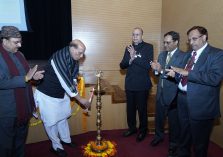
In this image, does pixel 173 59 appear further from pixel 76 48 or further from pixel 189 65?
pixel 76 48

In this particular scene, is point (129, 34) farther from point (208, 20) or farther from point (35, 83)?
point (35, 83)

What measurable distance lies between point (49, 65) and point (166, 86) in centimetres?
140

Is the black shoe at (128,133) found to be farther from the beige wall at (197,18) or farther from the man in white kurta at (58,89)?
Result: the beige wall at (197,18)

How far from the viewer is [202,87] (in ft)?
7.74

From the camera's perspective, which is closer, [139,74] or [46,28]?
[139,74]

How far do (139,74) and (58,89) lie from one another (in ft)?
3.67

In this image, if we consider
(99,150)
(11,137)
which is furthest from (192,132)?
(11,137)

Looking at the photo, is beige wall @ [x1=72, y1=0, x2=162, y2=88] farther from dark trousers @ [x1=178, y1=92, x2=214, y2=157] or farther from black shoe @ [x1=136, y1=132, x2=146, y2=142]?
dark trousers @ [x1=178, y1=92, x2=214, y2=157]

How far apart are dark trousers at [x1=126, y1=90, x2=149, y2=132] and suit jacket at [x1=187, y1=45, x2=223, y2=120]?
0.96 meters

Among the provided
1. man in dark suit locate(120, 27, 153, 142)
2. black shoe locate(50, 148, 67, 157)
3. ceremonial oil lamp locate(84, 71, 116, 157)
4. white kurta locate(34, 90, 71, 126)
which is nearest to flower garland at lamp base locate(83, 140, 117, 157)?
ceremonial oil lamp locate(84, 71, 116, 157)

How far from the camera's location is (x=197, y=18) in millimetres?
3619

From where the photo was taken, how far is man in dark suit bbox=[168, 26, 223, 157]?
2.27 metres

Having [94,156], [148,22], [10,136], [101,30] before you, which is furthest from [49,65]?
[148,22]

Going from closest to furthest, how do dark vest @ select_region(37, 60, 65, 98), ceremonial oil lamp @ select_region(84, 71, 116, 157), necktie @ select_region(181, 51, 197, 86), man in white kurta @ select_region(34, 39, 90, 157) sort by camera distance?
necktie @ select_region(181, 51, 197, 86) < man in white kurta @ select_region(34, 39, 90, 157) < dark vest @ select_region(37, 60, 65, 98) < ceremonial oil lamp @ select_region(84, 71, 116, 157)
